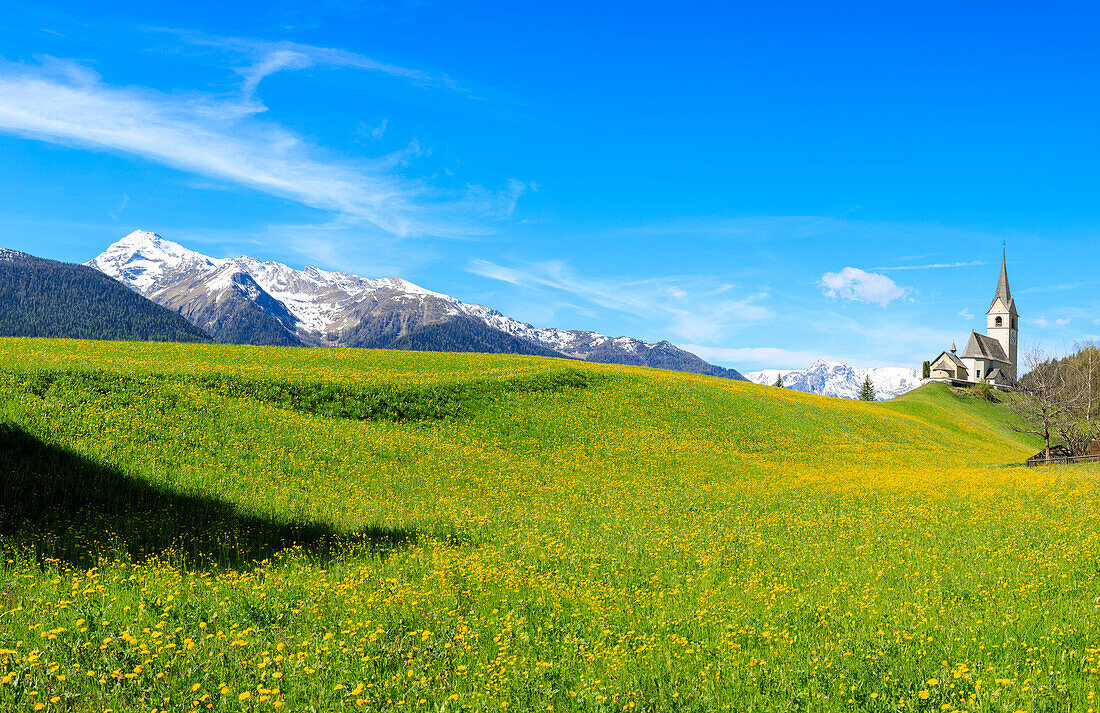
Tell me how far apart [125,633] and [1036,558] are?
19.2 m

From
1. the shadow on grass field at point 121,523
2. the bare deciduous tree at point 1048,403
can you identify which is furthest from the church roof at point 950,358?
the shadow on grass field at point 121,523

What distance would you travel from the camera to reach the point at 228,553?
48.6ft

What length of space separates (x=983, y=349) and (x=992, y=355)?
13.8ft

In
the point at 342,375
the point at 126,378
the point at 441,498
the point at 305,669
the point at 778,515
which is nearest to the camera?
the point at 305,669

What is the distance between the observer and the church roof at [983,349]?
136m

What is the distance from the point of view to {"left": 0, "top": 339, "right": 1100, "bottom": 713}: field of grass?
27.2 feet

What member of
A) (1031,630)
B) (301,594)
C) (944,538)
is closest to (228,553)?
(301,594)

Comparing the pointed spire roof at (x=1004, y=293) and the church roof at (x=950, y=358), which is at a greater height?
the pointed spire roof at (x=1004, y=293)

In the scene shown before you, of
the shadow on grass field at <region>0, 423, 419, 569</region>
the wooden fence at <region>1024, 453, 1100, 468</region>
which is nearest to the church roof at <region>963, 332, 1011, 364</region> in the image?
the wooden fence at <region>1024, 453, 1100, 468</region>

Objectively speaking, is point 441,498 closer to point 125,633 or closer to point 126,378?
point 125,633

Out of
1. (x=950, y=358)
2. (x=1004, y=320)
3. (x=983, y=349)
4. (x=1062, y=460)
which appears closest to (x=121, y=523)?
(x=1062, y=460)

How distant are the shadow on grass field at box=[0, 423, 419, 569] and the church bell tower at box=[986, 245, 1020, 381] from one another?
171 metres

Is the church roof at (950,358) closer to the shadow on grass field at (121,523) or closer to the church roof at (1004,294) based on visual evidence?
the church roof at (1004,294)

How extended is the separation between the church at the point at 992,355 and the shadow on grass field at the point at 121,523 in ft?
444
